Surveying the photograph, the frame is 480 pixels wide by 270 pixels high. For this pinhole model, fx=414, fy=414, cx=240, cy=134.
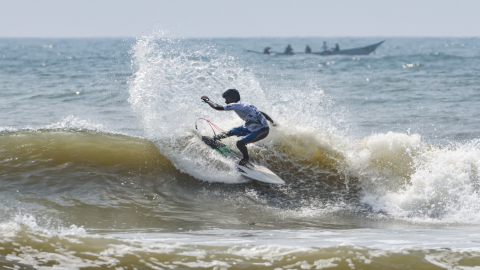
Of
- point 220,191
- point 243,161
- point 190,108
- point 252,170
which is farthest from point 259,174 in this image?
point 190,108

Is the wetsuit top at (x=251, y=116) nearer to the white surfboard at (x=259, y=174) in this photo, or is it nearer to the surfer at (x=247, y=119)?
the surfer at (x=247, y=119)

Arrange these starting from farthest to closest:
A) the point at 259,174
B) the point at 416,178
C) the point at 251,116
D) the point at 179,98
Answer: the point at 179,98, the point at 251,116, the point at 259,174, the point at 416,178

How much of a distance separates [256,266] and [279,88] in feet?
46.8

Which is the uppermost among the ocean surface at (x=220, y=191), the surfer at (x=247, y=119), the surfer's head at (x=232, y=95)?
the surfer's head at (x=232, y=95)

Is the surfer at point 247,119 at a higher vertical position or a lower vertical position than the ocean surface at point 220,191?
higher

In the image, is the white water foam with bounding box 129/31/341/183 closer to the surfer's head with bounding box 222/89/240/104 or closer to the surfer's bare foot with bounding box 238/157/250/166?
the surfer's bare foot with bounding box 238/157/250/166

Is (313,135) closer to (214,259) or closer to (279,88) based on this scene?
(214,259)

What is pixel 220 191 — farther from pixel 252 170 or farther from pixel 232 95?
pixel 232 95

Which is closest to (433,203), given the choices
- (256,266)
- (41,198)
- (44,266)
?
(256,266)

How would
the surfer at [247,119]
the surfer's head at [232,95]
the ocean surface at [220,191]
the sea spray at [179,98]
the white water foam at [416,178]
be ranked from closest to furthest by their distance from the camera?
the ocean surface at [220,191] → the white water foam at [416,178] → the surfer at [247,119] → the surfer's head at [232,95] → the sea spray at [179,98]

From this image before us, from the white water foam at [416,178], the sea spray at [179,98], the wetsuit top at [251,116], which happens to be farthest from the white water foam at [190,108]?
the white water foam at [416,178]

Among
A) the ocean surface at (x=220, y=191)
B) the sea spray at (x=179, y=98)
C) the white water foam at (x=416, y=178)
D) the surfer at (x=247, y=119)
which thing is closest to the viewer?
the ocean surface at (x=220, y=191)

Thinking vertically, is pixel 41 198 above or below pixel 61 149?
below

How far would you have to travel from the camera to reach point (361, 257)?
14.6 feet
